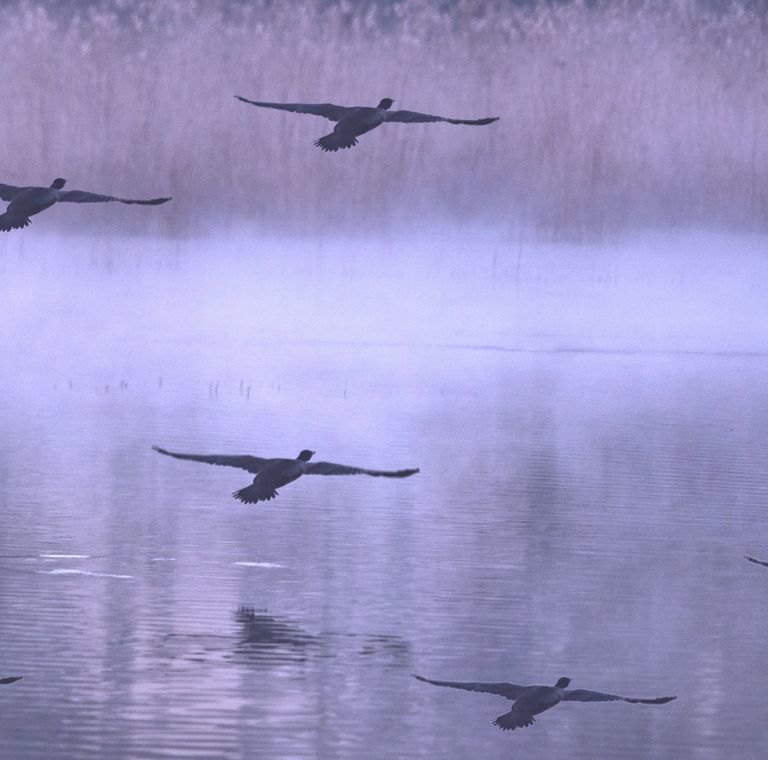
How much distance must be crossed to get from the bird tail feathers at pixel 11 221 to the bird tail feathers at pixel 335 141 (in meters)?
4.14

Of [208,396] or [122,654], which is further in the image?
[208,396]

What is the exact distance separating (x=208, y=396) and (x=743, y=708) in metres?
128

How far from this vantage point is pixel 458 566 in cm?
6981

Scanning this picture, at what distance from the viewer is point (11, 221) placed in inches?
1272

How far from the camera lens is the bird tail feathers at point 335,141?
3281cm

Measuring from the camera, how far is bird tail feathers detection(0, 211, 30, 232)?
105 feet

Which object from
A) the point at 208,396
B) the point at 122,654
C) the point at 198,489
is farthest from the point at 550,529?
the point at 208,396

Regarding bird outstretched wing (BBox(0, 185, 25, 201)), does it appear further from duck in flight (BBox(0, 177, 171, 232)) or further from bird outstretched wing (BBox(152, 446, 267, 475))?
bird outstretched wing (BBox(152, 446, 267, 475))

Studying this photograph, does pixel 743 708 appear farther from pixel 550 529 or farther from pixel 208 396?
pixel 208 396

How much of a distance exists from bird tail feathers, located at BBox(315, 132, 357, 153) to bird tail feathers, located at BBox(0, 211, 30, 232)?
13.6ft

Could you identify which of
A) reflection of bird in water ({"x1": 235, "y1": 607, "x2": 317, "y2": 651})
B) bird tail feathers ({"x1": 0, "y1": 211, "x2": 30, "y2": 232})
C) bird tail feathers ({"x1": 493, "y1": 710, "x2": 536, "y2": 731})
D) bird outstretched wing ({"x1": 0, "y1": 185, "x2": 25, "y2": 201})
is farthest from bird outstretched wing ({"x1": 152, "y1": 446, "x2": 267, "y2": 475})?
reflection of bird in water ({"x1": 235, "y1": 607, "x2": 317, "y2": 651})

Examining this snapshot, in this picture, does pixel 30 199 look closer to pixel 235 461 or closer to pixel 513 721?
pixel 235 461

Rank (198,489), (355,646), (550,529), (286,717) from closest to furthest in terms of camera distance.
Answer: (286,717), (355,646), (550,529), (198,489)

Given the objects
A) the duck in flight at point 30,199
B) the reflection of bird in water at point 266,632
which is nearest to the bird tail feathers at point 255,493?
the duck in flight at point 30,199
